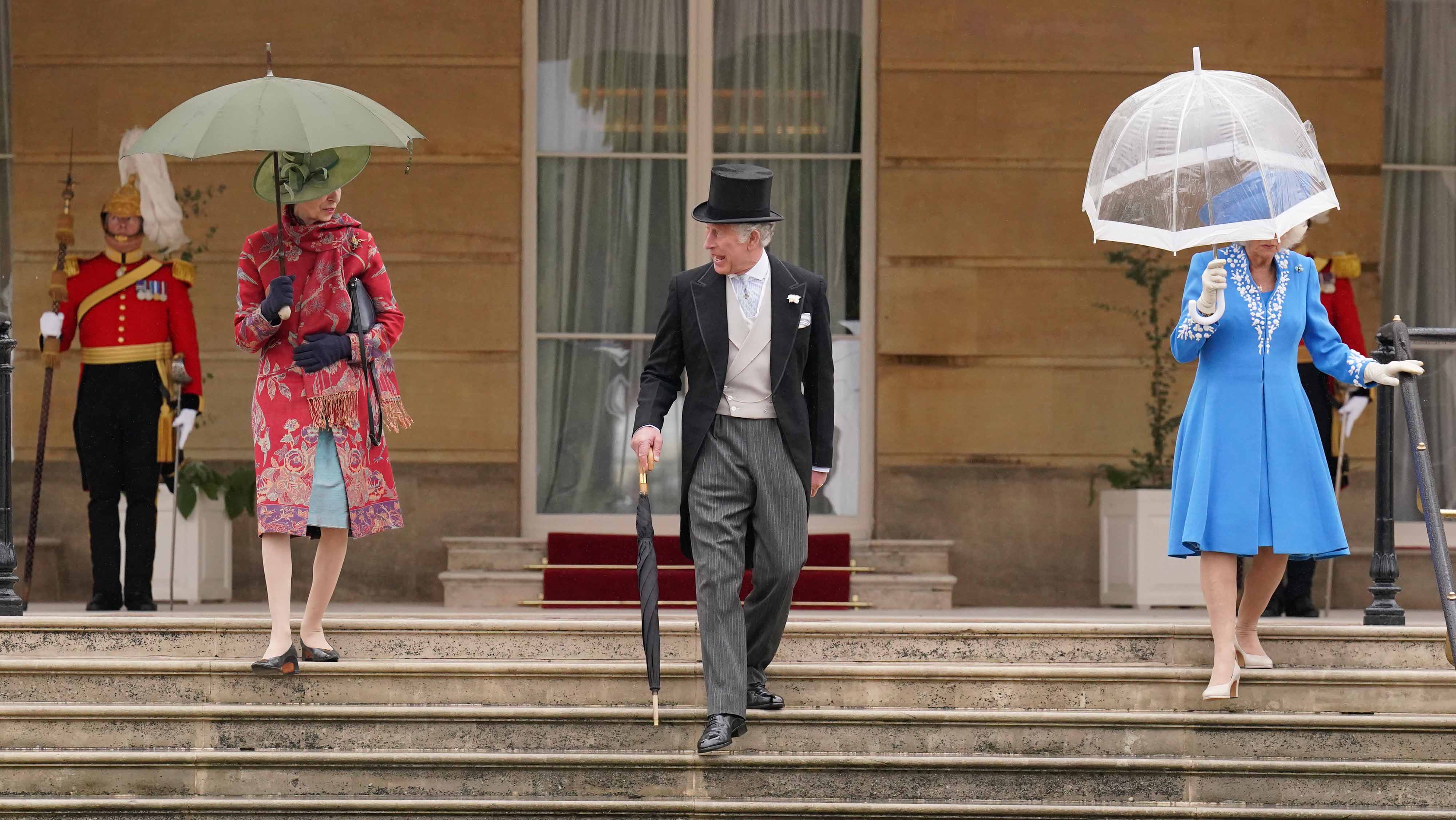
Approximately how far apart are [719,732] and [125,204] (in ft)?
13.6

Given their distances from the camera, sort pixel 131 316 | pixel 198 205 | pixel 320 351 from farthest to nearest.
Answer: pixel 198 205 < pixel 131 316 < pixel 320 351

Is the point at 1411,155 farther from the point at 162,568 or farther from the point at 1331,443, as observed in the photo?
the point at 162,568

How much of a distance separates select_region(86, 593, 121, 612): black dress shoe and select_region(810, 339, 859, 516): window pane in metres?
3.68

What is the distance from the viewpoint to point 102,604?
7.28 metres

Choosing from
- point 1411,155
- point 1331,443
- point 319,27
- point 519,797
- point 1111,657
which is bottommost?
point 519,797

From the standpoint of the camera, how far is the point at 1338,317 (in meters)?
7.68

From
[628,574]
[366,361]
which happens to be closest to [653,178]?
[628,574]

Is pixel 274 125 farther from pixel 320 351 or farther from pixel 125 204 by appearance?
pixel 125 204

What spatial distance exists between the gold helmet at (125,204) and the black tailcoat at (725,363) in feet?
10.9

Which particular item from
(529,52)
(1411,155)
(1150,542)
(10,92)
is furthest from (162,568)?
(1411,155)

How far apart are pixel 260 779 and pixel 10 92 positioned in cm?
517

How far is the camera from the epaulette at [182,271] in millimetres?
7438

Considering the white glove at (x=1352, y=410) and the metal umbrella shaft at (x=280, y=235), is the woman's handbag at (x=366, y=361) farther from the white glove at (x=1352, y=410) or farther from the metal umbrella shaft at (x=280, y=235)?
the white glove at (x=1352, y=410)

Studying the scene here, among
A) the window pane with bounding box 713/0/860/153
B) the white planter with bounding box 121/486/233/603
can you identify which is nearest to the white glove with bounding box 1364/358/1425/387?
the window pane with bounding box 713/0/860/153
